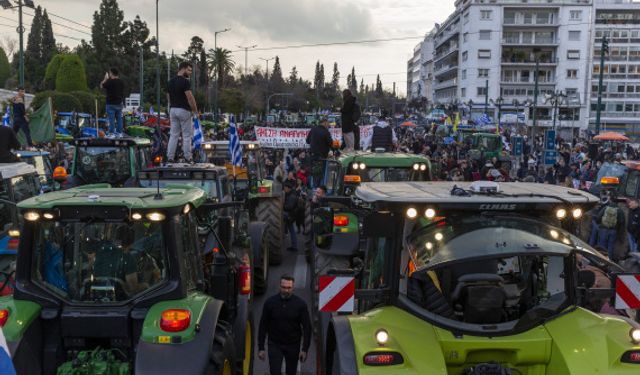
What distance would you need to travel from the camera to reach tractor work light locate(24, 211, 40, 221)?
5.10 m

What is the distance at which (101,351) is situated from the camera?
203 inches

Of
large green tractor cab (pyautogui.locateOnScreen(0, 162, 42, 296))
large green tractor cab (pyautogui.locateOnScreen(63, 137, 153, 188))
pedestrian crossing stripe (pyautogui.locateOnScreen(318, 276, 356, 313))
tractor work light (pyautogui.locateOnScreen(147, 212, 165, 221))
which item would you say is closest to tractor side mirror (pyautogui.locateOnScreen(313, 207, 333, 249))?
large green tractor cab (pyautogui.locateOnScreen(0, 162, 42, 296))

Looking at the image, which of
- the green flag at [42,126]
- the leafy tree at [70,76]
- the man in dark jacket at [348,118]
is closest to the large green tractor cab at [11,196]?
the green flag at [42,126]

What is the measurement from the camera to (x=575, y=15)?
262ft

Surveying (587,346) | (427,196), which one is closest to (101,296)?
(427,196)

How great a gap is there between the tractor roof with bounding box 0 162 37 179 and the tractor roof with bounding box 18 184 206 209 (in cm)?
418

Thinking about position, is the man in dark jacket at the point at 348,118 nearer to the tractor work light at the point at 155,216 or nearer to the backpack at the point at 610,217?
the backpack at the point at 610,217

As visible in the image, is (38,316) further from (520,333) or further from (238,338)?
(520,333)

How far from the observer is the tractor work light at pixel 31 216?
16.7ft

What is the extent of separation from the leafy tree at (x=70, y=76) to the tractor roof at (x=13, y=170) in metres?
41.8

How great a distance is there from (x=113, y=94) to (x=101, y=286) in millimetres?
11620

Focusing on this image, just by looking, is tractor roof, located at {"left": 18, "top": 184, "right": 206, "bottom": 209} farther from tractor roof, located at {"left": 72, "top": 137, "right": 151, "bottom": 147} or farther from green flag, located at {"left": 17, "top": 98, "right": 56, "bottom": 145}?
green flag, located at {"left": 17, "top": 98, "right": 56, "bottom": 145}

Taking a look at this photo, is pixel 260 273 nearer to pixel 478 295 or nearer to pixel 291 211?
pixel 291 211

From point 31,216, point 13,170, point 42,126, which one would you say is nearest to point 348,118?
point 42,126
